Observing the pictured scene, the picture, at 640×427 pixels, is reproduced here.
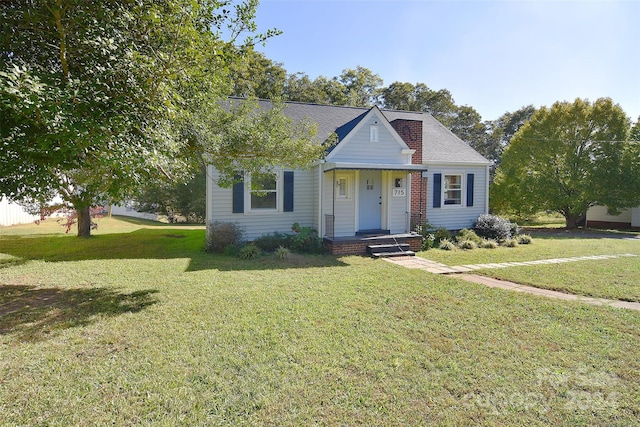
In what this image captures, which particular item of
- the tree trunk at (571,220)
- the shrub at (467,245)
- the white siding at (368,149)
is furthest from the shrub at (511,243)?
the tree trunk at (571,220)

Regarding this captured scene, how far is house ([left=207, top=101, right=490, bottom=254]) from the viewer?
439 inches

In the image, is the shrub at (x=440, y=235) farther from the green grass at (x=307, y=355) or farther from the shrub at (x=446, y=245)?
the green grass at (x=307, y=355)

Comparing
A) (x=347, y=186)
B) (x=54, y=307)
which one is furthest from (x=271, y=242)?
(x=54, y=307)

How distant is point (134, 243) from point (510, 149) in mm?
19146

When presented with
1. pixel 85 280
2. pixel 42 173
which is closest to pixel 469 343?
pixel 42 173

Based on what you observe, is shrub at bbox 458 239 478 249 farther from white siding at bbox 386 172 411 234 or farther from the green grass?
the green grass

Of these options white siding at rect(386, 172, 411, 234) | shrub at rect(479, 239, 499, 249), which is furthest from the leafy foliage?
white siding at rect(386, 172, 411, 234)

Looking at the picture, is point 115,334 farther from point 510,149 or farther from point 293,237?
point 510,149

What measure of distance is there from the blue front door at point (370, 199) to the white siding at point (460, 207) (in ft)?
7.59

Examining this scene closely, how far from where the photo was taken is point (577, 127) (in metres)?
18.2

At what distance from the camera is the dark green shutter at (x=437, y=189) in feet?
44.4

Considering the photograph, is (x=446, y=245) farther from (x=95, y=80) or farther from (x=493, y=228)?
(x=95, y=80)

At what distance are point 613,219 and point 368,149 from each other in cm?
1743

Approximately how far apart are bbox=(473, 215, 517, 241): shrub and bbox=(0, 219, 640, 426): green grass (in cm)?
754
